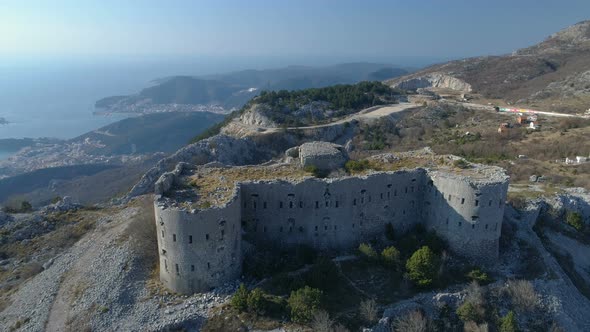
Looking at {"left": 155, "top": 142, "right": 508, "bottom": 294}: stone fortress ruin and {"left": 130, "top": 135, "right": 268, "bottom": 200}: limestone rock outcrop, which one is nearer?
{"left": 155, "top": 142, "right": 508, "bottom": 294}: stone fortress ruin

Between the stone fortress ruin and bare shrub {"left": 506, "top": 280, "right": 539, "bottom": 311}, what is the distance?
9.71 ft

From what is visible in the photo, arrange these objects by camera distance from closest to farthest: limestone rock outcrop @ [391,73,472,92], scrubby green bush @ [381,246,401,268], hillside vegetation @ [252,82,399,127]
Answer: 1. scrubby green bush @ [381,246,401,268]
2. hillside vegetation @ [252,82,399,127]
3. limestone rock outcrop @ [391,73,472,92]

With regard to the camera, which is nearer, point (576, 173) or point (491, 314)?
point (491, 314)

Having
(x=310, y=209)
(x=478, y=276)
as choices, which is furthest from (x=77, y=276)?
(x=478, y=276)

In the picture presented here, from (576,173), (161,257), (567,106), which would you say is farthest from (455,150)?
(161,257)

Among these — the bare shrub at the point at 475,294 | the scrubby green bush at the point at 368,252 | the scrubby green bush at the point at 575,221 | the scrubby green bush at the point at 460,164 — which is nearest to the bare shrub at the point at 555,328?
the bare shrub at the point at 475,294

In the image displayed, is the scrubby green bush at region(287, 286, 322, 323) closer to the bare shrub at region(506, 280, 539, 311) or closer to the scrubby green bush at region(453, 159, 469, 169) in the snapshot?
the bare shrub at region(506, 280, 539, 311)

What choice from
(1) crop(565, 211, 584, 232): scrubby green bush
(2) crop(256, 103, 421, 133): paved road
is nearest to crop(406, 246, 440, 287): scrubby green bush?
(1) crop(565, 211, 584, 232): scrubby green bush

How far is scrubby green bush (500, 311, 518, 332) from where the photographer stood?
25.4m

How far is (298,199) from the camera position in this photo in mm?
28703

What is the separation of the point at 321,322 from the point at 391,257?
8.19 m

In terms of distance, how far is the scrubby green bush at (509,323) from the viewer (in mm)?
25406

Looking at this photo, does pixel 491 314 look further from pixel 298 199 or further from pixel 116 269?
pixel 116 269

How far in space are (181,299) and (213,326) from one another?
10.9 feet
